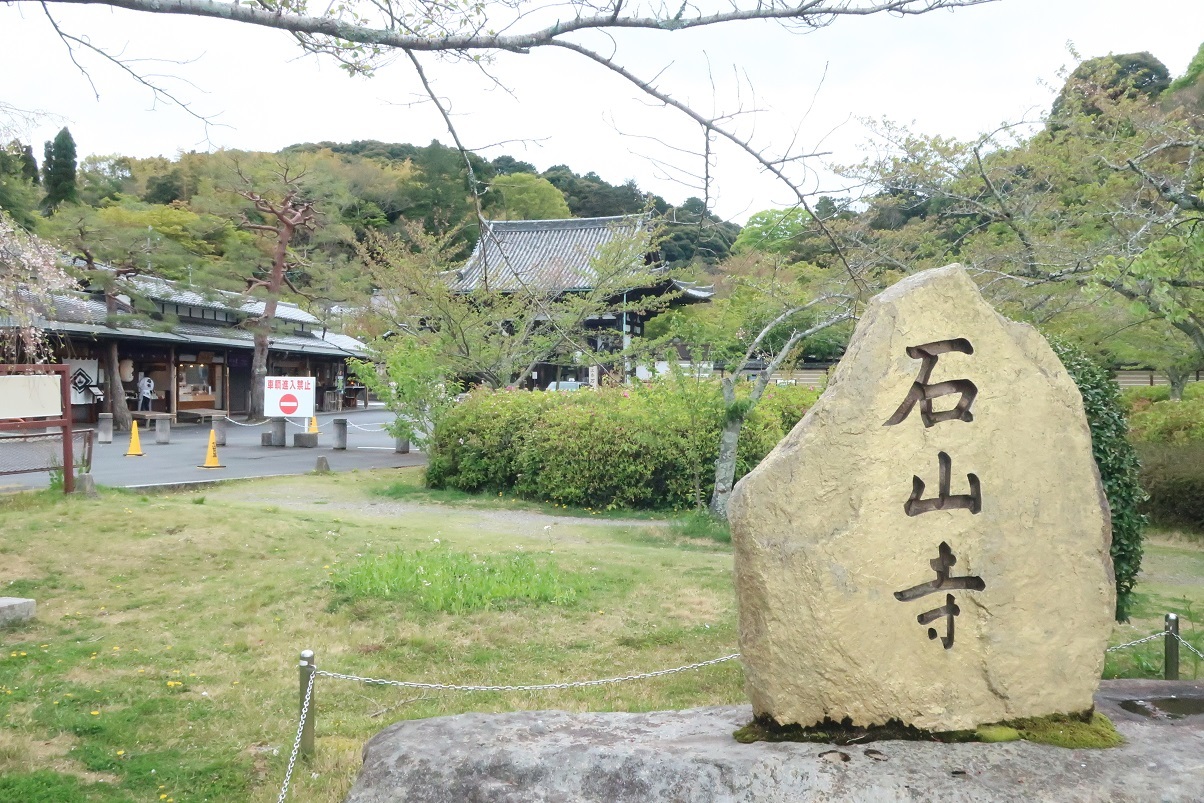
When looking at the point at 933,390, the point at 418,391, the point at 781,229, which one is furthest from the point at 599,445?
the point at 933,390

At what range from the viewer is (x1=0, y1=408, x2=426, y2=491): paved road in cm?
1385

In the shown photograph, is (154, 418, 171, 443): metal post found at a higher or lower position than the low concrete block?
higher

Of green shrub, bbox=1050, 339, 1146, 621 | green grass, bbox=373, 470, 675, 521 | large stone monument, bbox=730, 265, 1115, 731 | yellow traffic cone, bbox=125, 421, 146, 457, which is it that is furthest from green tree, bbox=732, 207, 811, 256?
yellow traffic cone, bbox=125, 421, 146, 457

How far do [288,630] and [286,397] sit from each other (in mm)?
13727

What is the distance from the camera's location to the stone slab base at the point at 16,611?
231 inches

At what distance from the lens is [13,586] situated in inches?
261

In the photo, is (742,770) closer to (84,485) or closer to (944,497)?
(944,497)

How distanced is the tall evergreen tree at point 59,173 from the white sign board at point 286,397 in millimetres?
13371

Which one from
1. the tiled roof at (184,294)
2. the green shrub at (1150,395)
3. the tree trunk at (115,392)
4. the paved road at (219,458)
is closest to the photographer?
the paved road at (219,458)

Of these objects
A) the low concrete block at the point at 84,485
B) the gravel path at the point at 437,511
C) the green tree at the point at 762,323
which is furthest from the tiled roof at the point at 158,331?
the green tree at the point at 762,323

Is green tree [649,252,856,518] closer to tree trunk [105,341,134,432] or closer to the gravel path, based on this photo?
the gravel path

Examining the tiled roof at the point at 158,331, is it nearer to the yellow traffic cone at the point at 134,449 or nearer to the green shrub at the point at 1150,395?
the yellow traffic cone at the point at 134,449

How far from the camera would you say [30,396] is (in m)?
9.48

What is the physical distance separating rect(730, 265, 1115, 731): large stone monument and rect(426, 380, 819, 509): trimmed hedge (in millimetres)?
8178
